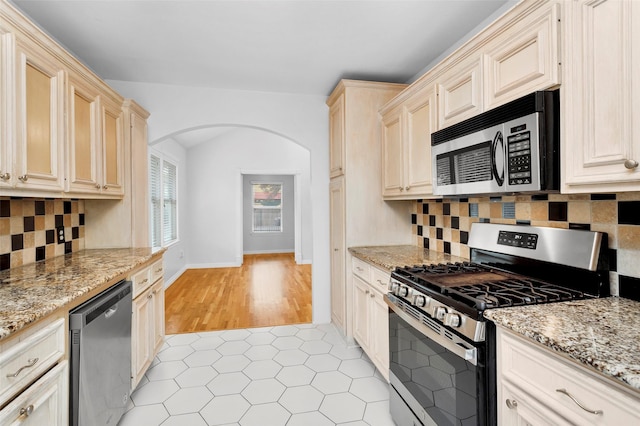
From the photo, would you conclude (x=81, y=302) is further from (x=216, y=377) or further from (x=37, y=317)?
(x=216, y=377)

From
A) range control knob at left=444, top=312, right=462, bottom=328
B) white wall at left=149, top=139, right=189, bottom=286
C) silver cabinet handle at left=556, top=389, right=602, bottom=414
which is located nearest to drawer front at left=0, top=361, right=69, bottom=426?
range control knob at left=444, top=312, right=462, bottom=328

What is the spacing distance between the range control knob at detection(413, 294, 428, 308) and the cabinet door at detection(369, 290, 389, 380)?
529 mm

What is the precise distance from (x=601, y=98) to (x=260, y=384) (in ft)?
8.01

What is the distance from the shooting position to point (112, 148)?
98.0 inches

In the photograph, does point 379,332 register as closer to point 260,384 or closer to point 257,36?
Answer: point 260,384

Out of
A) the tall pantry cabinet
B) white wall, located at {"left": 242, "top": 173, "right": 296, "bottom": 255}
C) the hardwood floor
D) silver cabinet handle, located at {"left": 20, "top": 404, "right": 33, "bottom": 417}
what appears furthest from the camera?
white wall, located at {"left": 242, "top": 173, "right": 296, "bottom": 255}

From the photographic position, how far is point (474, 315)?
1.21m

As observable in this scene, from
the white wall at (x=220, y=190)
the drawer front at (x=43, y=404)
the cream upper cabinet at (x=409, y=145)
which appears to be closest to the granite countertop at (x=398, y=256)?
the cream upper cabinet at (x=409, y=145)

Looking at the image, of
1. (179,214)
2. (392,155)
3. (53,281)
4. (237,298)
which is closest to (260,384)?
(53,281)

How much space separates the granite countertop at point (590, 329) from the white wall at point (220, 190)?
5.71 meters

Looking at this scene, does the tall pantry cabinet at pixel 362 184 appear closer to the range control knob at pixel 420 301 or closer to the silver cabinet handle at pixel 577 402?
the range control knob at pixel 420 301

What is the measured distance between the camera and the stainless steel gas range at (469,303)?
4.00ft

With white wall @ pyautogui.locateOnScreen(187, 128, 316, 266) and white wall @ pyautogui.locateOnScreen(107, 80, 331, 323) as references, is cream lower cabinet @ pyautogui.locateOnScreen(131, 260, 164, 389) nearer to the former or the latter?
white wall @ pyautogui.locateOnScreen(107, 80, 331, 323)

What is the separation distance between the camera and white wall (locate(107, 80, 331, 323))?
312 cm
